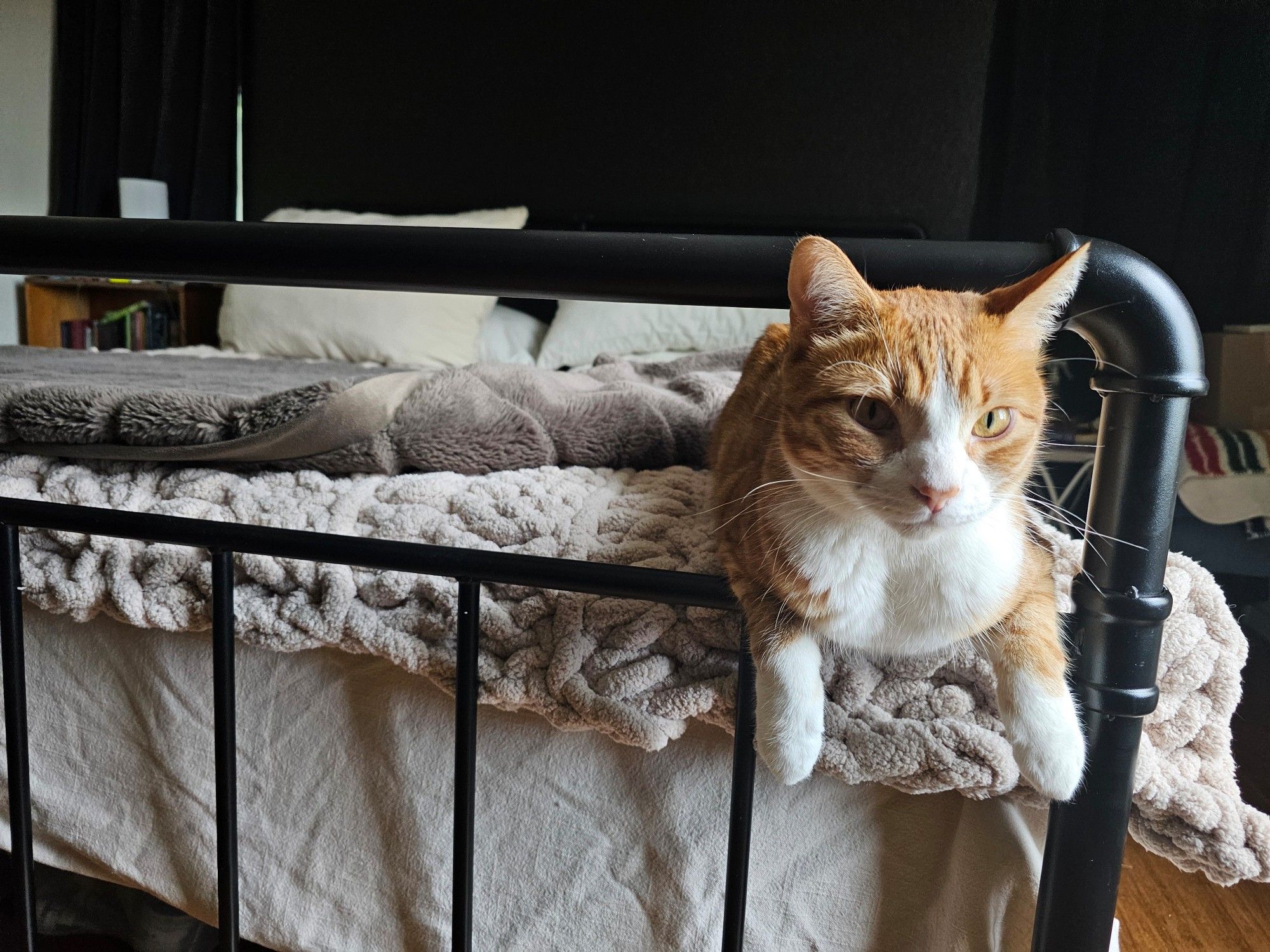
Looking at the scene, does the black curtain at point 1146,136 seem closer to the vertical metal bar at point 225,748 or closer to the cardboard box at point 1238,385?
the cardboard box at point 1238,385

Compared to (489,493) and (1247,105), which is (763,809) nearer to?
(489,493)

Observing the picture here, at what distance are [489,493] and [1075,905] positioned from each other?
21.4 inches

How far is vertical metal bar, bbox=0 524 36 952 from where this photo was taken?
0.73 meters

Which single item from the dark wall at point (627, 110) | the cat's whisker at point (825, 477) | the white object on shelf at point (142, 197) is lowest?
the cat's whisker at point (825, 477)

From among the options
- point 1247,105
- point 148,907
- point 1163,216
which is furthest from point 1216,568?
point 148,907

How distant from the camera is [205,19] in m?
3.13

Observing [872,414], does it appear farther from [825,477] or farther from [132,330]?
[132,330]

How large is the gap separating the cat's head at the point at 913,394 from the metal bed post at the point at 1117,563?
0.04 metres

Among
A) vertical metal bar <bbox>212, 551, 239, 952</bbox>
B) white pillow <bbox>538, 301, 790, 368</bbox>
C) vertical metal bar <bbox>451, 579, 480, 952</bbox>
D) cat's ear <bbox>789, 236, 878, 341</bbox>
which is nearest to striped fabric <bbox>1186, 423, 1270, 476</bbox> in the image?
white pillow <bbox>538, 301, 790, 368</bbox>

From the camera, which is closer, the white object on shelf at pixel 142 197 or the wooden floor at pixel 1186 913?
the wooden floor at pixel 1186 913

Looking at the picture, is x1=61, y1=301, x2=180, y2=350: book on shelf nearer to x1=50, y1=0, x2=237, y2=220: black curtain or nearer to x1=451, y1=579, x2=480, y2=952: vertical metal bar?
x1=50, y1=0, x2=237, y2=220: black curtain

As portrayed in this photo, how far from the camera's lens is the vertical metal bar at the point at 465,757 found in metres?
0.63

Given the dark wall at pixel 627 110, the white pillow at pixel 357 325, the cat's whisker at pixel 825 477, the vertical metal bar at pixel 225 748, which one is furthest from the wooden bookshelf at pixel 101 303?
the cat's whisker at pixel 825 477

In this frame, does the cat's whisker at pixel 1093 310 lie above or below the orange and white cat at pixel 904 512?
above
